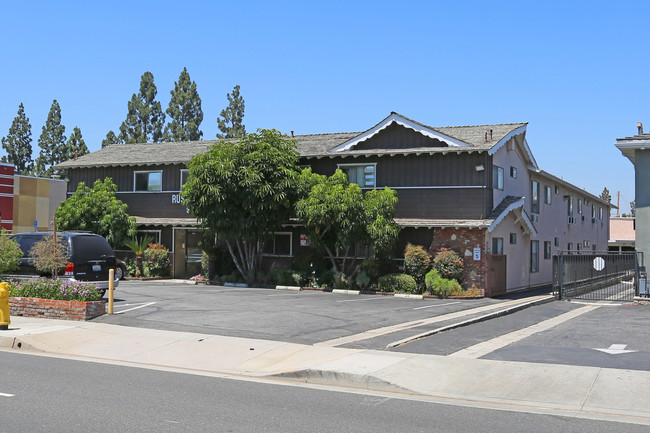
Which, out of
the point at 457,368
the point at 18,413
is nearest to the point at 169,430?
the point at 18,413

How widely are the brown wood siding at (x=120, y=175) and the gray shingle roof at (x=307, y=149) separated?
377 mm

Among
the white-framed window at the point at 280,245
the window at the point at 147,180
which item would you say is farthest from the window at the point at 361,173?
the window at the point at 147,180

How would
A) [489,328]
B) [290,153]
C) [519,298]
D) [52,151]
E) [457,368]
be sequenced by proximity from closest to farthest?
[457,368] < [489,328] < [519,298] < [290,153] < [52,151]

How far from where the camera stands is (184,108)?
7106cm

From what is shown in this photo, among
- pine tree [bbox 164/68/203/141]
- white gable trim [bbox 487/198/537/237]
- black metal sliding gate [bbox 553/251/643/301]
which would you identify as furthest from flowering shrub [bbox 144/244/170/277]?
pine tree [bbox 164/68/203/141]

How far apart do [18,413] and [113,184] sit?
88.4ft

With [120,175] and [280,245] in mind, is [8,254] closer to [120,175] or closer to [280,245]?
[280,245]

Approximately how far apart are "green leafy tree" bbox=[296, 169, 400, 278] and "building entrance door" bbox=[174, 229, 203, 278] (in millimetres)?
7644

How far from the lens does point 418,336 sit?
1459 centimetres

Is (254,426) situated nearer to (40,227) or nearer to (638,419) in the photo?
(638,419)

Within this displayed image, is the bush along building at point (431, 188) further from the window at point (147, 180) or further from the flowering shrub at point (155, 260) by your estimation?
the flowering shrub at point (155, 260)

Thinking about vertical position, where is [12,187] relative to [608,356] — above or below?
above

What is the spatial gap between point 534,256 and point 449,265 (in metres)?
9.21

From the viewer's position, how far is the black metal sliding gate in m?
25.1
